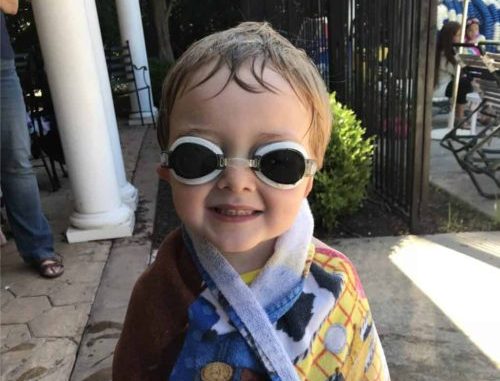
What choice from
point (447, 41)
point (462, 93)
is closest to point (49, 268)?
point (462, 93)

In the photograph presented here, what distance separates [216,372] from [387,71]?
3219 millimetres

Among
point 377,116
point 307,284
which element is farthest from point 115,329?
point 377,116

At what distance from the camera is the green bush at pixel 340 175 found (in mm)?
3568

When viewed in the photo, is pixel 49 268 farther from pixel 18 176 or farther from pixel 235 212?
pixel 235 212

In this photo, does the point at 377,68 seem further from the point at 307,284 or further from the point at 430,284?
the point at 307,284

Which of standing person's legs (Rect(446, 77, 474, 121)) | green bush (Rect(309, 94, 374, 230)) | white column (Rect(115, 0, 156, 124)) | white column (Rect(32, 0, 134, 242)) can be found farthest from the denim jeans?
standing person's legs (Rect(446, 77, 474, 121))

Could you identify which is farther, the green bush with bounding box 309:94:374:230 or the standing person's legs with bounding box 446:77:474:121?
the standing person's legs with bounding box 446:77:474:121

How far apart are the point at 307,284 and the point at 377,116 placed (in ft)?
10.6

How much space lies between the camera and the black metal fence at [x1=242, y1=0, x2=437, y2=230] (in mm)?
3379

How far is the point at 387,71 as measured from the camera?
3.85 m

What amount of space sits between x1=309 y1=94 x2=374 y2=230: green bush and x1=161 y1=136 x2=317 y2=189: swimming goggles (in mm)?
2539

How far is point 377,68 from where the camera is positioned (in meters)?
4.03

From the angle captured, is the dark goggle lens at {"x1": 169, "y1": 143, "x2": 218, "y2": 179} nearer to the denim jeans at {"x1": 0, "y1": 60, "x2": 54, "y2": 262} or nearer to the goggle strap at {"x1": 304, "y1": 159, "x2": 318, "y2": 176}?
the goggle strap at {"x1": 304, "y1": 159, "x2": 318, "y2": 176}

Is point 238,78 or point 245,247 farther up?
point 238,78
